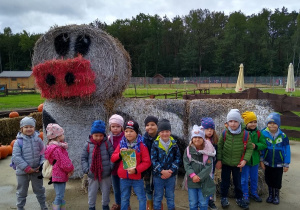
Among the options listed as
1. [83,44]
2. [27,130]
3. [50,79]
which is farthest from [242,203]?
[83,44]

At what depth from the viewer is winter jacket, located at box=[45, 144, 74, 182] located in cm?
318

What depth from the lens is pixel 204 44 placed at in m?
57.8

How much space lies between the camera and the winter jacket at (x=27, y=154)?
3.24 m

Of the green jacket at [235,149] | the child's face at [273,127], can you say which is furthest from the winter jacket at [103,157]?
the child's face at [273,127]

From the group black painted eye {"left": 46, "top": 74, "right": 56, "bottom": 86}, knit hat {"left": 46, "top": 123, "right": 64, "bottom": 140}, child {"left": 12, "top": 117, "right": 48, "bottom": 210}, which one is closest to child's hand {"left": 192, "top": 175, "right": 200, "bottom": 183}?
knit hat {"left": 46, "top": 123, "right": 64, "bottom": 140}

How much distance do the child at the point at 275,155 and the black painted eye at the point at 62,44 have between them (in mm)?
3468

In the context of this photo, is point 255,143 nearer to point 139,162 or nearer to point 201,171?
point 201,171

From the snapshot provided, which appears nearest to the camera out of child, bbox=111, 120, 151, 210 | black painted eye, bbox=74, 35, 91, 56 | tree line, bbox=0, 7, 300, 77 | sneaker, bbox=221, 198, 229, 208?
child, bbox=111, 120, 151, 210

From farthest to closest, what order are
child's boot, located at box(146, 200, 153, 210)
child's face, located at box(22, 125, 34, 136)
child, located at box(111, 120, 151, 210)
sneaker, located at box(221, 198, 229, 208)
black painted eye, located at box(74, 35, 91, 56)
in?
black painted eye, located at box(74, 35, 91, 56) < sneaker, located at box(221, 198, 229, 208) < child's boot, located at box(146, 200, 153, 210) < child's face, located at box(22, 125, 34, 136) < child, located at box(111, 120, 151, 210)

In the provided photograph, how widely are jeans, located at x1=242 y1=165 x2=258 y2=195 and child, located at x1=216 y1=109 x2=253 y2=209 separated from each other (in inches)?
4.0

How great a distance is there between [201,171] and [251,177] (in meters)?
1.09

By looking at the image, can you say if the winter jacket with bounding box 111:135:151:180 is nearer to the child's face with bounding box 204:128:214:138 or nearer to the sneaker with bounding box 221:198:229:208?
the child's face with bounding box 204:128:214:138

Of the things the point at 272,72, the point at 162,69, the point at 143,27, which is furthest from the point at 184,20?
the point at 272,72

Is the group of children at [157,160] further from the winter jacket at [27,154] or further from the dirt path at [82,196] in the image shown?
the dirt path at [82,196]
